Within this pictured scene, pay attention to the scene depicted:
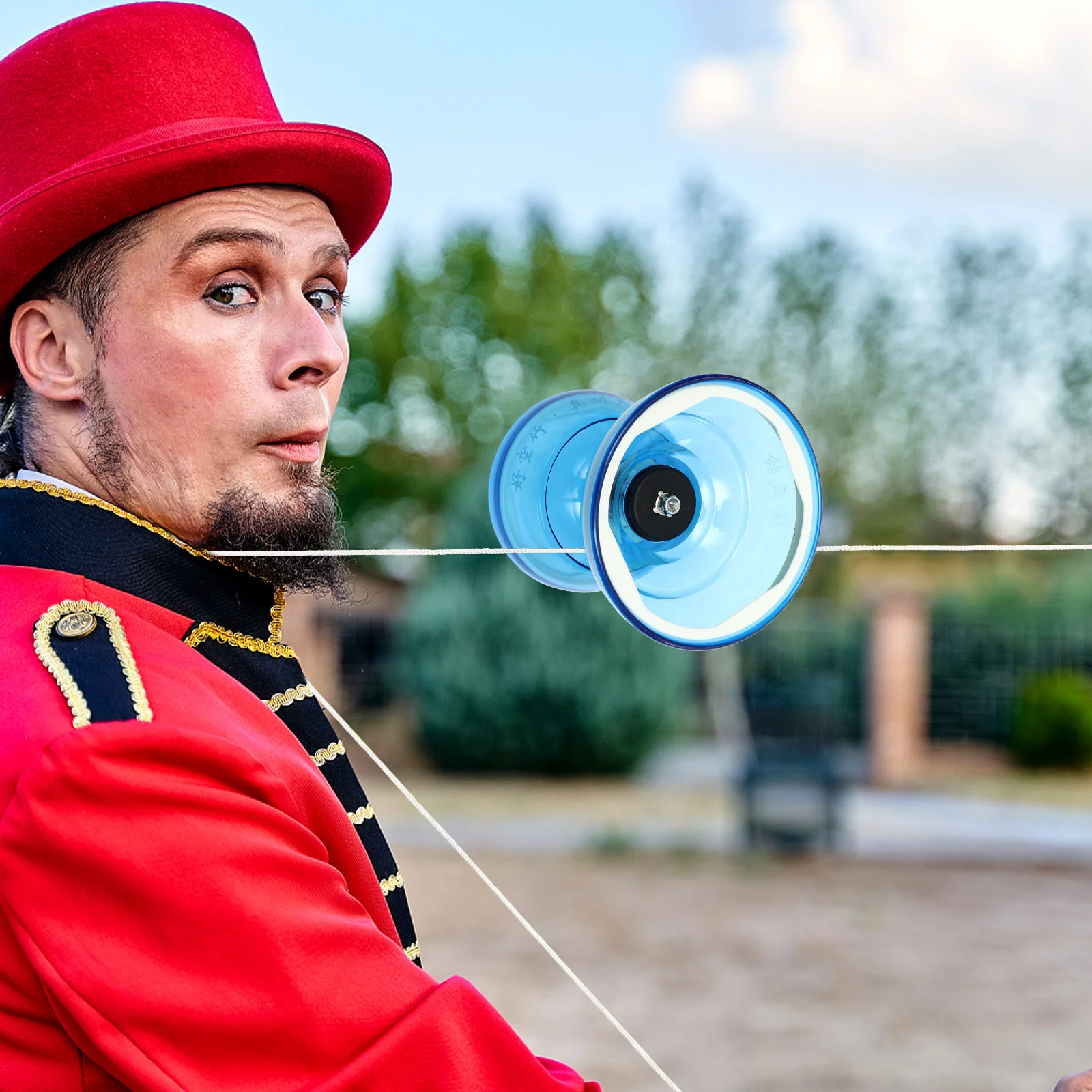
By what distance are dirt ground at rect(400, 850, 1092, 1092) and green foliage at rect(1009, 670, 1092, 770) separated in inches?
205

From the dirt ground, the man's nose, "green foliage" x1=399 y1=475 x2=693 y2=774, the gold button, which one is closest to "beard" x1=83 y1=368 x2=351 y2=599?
the man's nose

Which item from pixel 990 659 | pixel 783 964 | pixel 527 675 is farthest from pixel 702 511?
pixel 990 659

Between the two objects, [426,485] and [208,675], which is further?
[426,485]

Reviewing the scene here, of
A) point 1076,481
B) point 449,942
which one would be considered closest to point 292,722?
point 449,942

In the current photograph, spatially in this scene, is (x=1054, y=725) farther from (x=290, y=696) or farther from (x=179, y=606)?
(x=179, y=606)

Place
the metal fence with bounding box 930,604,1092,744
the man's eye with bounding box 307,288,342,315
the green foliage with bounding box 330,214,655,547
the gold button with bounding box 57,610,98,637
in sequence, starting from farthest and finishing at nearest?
the green foliage with bounding box 330,214,655,547 → the metal fence with bounding box 930,604,1092,744 → the man's eye with bounding box 307,288,342,315 → the gold button with bounding box 57,610,98,637

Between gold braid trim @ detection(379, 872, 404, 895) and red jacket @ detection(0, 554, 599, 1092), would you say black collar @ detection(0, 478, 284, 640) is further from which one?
gold braid trim @ detection(379, 872, 404, 895)

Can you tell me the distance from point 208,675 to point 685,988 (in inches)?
217

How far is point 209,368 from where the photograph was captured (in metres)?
1.50

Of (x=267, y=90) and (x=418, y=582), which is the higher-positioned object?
(x=418, y=582)

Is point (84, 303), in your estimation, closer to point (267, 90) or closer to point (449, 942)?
point (267, 90)

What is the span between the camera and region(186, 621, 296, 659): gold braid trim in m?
1.52

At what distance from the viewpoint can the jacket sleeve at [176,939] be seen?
3.70 ft

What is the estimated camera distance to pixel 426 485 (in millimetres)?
22688
